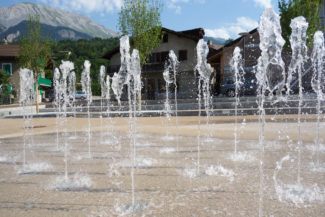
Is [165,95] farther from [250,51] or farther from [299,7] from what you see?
[299,7]

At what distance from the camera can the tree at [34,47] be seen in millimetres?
20906

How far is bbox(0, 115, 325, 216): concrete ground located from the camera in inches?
135

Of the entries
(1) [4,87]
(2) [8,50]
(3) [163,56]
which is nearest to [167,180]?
(3) [163,56]

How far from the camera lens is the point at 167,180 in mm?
4500

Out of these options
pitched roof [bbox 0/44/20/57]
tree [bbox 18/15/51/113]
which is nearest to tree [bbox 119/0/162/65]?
tree [bbox 18/15/51/113]

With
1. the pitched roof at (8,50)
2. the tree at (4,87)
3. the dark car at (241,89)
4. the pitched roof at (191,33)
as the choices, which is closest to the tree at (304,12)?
the dark car at (241,89)

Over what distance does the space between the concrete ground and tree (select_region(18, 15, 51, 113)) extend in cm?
1526

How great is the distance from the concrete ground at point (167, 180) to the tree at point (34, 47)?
50.1ft

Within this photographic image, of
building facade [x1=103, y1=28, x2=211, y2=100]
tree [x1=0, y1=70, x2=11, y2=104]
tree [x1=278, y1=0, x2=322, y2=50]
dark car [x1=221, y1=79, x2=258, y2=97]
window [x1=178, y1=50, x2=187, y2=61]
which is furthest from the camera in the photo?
window [x1=178, y1=50, x2=187, y2=61]

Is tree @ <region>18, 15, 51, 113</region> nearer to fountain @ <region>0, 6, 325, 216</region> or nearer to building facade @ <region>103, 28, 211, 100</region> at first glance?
building facade @ <region>103, 28, 211, 100</region>

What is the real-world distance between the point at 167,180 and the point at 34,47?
19.8 m

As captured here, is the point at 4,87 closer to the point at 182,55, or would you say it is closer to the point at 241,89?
the point at 182,55

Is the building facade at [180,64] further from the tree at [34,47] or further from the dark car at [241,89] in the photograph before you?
the tree at [34,47]

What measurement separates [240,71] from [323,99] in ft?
29.1
